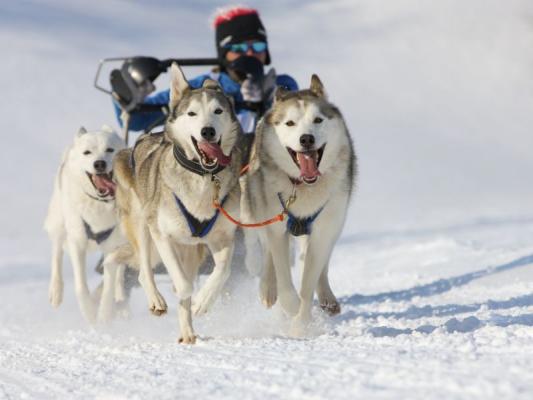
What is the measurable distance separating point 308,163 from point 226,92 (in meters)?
2.08

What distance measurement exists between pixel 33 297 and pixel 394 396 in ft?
21.4

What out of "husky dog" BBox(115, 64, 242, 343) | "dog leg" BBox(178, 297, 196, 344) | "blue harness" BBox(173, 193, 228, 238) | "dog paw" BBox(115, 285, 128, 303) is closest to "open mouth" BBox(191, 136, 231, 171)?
"husky dog" BBox(115, 64, 242, 343)

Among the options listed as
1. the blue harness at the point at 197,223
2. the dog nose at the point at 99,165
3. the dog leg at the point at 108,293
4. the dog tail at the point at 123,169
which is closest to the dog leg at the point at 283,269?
the blue harness at the point at 197,223

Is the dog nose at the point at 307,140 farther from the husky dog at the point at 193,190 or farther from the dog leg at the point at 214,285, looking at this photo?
the dog leg at the point at 214,285

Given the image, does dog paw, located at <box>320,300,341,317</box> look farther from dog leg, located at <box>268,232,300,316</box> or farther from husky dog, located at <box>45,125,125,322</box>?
husky dog, located at <box>45,125,125,322</box>

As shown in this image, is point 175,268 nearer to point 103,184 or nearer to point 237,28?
point 103,184

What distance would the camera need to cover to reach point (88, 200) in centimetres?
601

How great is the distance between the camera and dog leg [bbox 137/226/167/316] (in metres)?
4.59

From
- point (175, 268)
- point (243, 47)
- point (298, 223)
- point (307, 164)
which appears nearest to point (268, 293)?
point (298, 223)

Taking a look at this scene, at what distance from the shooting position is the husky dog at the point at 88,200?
233 inches

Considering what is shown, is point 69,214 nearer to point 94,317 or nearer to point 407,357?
point 94,317

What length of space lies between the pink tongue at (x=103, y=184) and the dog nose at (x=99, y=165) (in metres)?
0.07

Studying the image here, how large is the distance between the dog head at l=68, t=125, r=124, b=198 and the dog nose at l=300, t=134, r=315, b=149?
6.15ft

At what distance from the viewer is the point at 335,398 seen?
2.73 meters
